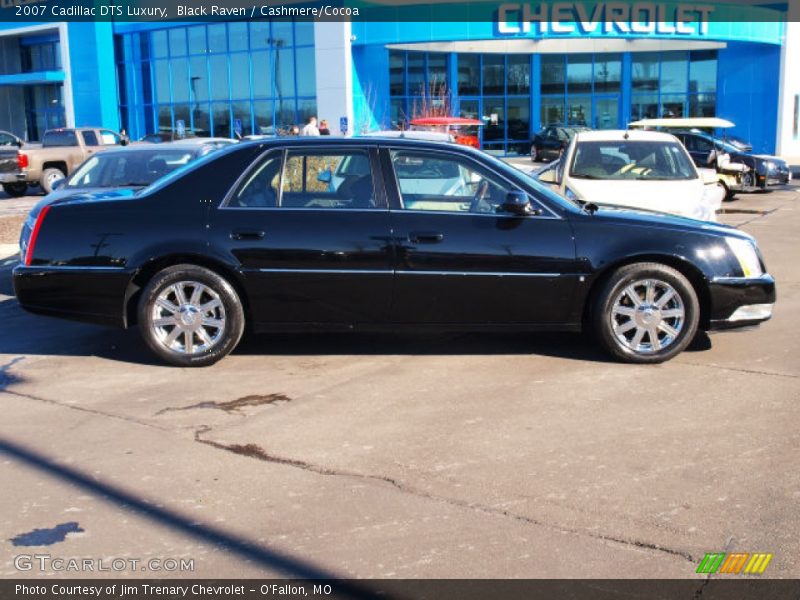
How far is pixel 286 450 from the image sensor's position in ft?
16.1

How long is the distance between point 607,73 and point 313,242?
3485 cm

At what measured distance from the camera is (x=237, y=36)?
35969 millimetres

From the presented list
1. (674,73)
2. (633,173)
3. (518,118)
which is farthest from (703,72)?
(633,173)

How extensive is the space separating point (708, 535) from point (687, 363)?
291cm

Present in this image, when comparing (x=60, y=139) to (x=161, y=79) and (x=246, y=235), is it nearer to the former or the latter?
(x=161, y=79)

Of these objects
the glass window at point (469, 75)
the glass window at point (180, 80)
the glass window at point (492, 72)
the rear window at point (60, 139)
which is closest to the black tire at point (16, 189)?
the rear window at point (60, 139)

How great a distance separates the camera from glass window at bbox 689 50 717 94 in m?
38.2

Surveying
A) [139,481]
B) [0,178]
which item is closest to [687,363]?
[139,481]

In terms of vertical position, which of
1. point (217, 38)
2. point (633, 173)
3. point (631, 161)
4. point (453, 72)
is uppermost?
point (217, 38)

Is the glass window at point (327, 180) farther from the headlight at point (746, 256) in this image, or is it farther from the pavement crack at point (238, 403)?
the headlight at point (746, 256)

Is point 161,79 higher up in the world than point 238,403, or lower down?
higher up

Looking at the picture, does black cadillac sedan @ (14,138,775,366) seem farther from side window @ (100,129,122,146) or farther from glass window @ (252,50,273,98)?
glass window @ (252,50,273,98)

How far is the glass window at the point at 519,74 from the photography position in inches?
1497

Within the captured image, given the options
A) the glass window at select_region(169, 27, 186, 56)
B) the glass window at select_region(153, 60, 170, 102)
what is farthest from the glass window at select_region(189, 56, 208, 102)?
the glass window at select_region(153, 60, 170, 102)
